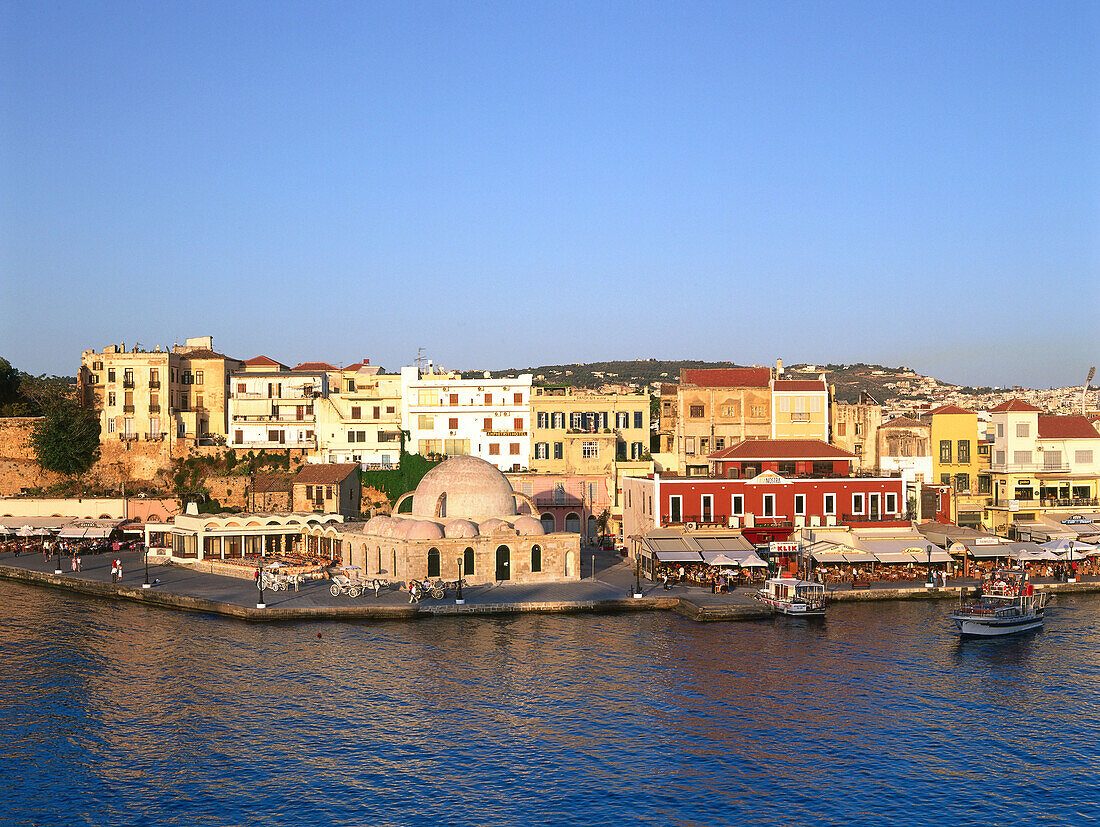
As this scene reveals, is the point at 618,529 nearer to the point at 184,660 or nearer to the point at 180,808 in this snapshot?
the point at 184,660

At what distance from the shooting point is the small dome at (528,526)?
5623 centimetres

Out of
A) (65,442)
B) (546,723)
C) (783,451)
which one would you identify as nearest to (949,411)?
(783,451)

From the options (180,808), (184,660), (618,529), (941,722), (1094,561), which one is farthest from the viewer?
(618,529)

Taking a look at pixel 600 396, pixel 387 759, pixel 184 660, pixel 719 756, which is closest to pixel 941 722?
pixel 719 756

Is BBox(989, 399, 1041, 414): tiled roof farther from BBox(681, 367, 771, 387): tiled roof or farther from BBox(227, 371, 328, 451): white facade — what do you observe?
BBox(227, 371, 328, 451): white facade

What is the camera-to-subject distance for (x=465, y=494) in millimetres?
57969

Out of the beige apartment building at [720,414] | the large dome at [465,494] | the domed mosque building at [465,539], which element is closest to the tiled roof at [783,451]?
the beige apartment building at [720,414]

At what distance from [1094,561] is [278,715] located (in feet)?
151

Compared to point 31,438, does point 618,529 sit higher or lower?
lower

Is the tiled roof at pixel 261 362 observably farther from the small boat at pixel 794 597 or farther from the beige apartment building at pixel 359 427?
the small boat at pixel 794 597

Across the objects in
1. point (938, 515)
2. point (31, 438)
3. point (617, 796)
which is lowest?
point (617, 796)

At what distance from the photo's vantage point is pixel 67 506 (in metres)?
75.4

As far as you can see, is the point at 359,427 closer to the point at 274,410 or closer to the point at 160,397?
the point at 274,410

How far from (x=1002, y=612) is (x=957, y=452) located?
2480cm
